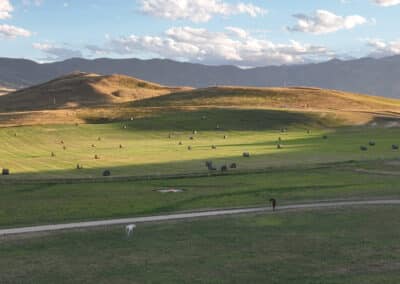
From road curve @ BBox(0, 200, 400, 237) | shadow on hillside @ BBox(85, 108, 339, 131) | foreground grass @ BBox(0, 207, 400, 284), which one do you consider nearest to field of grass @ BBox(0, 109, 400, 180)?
shadow on hillside @ BBox(85, 108, 339, 131)

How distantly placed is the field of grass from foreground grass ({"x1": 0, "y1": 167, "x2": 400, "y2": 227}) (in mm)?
9298

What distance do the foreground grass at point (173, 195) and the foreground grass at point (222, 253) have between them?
19.4ft

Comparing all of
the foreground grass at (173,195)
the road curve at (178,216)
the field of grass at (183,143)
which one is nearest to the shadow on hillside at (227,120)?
the field of grass at (183,143)

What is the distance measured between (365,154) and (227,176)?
30141mm

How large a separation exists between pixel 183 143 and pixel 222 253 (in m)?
80.8

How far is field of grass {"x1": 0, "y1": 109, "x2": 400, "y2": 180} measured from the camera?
234 feet

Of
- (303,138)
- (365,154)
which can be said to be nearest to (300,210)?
(365,154)

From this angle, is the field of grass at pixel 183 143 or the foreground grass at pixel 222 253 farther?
the field of grass at pixel 183 143

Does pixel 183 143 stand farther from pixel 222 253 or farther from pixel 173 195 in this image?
pixel 222 253

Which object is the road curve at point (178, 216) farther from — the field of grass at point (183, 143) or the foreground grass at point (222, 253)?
the field of grass at point (183, 143)

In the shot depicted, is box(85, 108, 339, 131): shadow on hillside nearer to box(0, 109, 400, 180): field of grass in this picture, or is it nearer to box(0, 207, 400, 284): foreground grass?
box(0, 109, 400, 180): field of grass

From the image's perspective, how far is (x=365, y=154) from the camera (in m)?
82.6

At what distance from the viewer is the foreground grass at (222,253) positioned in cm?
2370

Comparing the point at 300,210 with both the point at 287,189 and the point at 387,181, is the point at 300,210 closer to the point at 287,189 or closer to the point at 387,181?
the point at 287,189
